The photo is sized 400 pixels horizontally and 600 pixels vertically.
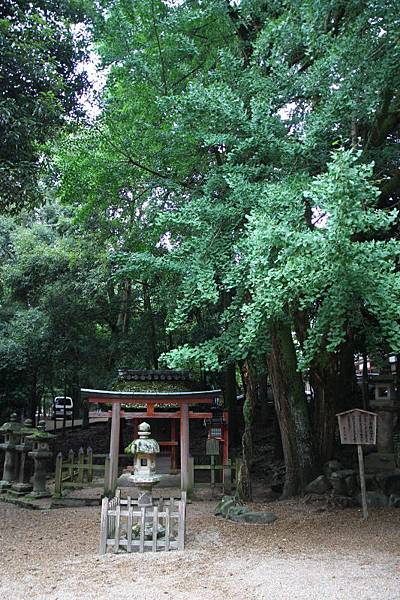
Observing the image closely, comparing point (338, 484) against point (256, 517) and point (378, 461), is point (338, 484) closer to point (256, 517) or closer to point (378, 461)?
point (256, 517)

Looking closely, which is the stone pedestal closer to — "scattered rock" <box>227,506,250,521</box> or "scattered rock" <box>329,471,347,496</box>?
"scattered rock" <box>329,471,347,496</box>

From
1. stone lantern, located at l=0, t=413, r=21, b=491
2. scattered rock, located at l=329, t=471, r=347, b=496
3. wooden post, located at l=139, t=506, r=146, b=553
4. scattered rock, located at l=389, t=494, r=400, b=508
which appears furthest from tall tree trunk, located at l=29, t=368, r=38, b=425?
scattered rock, located at l=389, t=494, r=400, b=508

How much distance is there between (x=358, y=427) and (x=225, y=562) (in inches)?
131

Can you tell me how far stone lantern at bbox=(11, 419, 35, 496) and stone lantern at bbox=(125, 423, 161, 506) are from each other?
4.93m

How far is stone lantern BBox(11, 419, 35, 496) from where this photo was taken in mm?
10837

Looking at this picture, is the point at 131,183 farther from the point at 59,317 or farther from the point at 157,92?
the point at 59,317

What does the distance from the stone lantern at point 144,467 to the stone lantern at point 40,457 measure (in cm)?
429

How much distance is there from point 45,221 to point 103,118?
49.5 ft

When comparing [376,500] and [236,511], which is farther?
[376,500]

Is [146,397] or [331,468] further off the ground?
[146,397]

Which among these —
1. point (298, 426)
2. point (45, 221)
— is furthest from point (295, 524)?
point (45, 221)

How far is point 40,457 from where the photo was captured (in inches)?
416

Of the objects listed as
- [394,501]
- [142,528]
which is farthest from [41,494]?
[394,501]

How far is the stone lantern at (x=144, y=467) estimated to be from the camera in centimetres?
691
